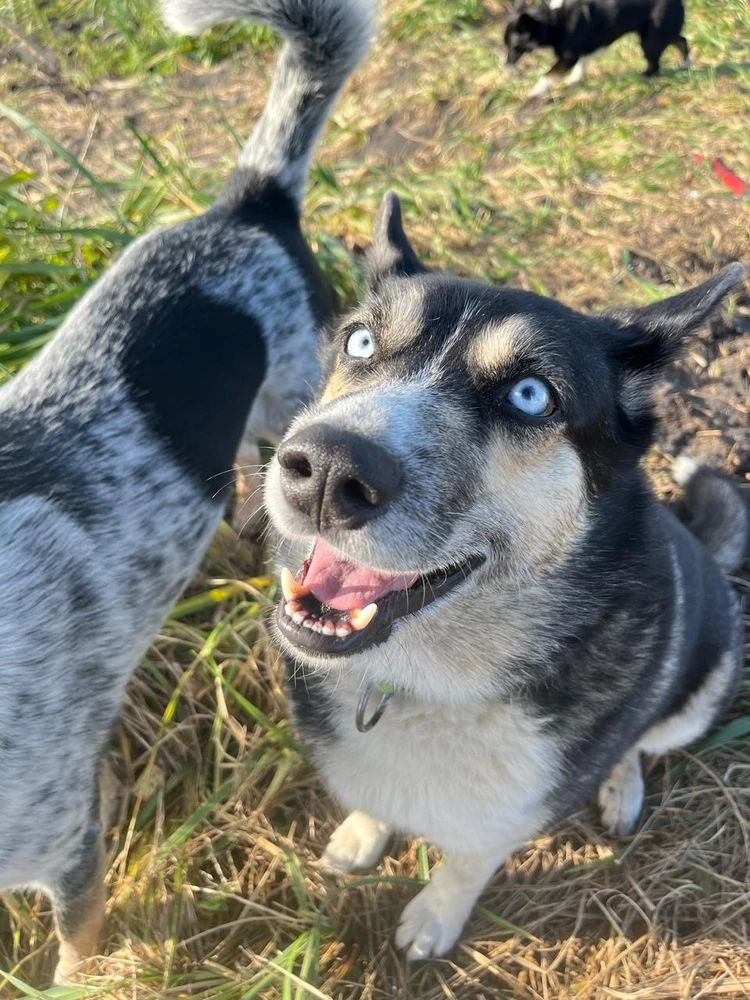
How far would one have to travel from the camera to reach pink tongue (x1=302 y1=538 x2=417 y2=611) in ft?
4.99

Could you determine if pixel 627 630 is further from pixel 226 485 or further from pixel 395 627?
pixel 226 485

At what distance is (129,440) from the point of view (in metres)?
2.18

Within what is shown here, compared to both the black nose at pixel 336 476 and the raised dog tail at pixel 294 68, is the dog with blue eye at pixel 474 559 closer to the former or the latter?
the black nose at pixel 336 476

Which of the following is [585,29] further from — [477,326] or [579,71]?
[477,326]

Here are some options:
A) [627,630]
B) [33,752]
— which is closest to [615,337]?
[627,630]

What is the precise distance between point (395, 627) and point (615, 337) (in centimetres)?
88

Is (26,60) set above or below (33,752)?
above

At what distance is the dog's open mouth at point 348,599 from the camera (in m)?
1.46

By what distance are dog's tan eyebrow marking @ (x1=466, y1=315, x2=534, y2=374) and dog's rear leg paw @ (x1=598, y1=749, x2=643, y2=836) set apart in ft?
5.15

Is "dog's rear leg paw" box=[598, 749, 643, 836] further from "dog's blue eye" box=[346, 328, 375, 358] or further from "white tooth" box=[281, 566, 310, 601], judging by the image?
"dog's blue eye" box=[346, 328, 375, 358]

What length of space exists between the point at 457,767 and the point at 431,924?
27.1 inches

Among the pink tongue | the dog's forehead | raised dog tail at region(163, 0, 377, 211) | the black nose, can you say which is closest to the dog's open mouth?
the pink tongue

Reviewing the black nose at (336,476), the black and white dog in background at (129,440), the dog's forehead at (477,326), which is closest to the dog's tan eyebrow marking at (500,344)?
the dog's forehead at (477,326)

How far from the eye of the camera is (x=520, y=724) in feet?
5.78
